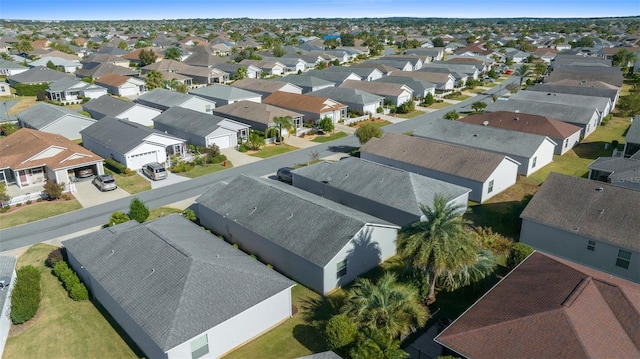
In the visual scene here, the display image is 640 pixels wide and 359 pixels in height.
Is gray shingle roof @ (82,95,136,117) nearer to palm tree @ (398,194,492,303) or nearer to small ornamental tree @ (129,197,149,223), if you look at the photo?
small ornamental tree @ (129,197,149,223)

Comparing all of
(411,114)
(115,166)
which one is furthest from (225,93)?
(411,114)

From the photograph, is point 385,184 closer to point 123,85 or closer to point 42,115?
point 42,115

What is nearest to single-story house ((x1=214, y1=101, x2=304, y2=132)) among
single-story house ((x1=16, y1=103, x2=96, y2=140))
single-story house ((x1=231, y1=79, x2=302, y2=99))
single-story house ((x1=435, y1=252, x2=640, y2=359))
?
single-story house ((x1=231, y1=79, x2=302, y2=99))

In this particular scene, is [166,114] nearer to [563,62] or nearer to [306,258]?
[306,258]

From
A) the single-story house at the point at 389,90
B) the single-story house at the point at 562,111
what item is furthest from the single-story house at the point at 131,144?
the single-story house at the point at 562,111

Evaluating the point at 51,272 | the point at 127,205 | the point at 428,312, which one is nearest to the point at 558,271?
the point at 428,312
